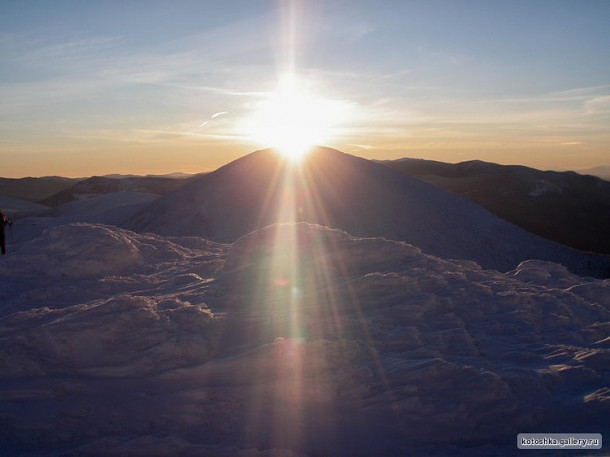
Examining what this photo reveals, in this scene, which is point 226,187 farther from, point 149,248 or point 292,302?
point 292,302

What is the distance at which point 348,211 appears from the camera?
16938 mm

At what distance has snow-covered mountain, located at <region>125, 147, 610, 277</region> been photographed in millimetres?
16266

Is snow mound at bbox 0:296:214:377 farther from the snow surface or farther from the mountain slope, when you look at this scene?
the mountain slope

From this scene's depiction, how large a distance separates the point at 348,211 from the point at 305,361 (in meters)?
12.5

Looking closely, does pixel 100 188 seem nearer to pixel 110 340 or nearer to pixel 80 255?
pixel 80 255

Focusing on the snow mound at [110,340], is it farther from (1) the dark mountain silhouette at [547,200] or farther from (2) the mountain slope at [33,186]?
(2) the mountain slope at [33,186]

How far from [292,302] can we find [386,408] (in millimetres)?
2215

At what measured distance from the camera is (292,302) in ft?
20.1

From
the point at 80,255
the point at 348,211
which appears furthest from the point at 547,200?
the point at 80,255

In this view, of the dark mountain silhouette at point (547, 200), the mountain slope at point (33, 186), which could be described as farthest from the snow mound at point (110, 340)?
the mountain slope at point (33, 186)

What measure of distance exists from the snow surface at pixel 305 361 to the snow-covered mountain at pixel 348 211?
890 centimetres

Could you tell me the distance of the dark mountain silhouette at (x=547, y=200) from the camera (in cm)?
2638

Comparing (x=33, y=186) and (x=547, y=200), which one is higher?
(x=33, y=186)

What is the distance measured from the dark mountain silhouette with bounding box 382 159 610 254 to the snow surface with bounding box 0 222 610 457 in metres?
20.0
